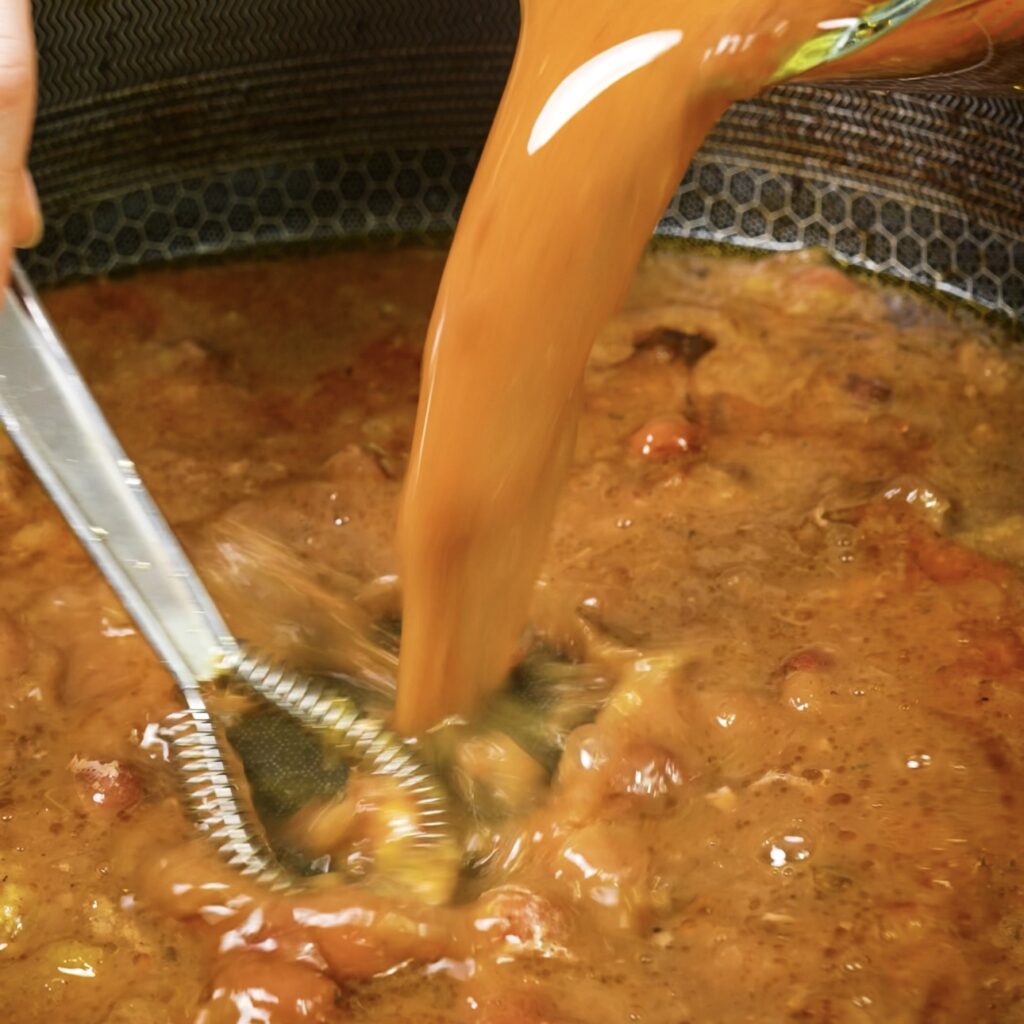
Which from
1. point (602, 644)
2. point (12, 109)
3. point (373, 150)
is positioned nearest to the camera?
point (12, 109)

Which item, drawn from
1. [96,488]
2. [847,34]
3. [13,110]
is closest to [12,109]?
[13,110]

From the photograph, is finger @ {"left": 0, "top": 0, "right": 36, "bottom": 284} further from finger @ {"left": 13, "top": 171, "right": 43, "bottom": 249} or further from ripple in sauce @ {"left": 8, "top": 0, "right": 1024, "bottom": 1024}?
ripple in sauce @ {"left": 8, "top": 0, "right": 1024, "bottom": 1024}

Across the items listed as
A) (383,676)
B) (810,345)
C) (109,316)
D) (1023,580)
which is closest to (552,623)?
(383,676)

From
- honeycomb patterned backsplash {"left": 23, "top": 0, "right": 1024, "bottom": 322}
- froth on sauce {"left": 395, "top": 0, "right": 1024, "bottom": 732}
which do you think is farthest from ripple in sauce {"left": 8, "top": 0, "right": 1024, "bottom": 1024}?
honeycomb patterned backsplash {"left": 23, "top": 0, "right": 1024, "bottom": 322}

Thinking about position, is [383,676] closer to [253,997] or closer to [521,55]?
[253,997]

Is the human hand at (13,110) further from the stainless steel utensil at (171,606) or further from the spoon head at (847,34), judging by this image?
the spoon head at (847,34)

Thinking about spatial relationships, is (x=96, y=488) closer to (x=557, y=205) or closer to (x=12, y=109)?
(x=12, y=109)
